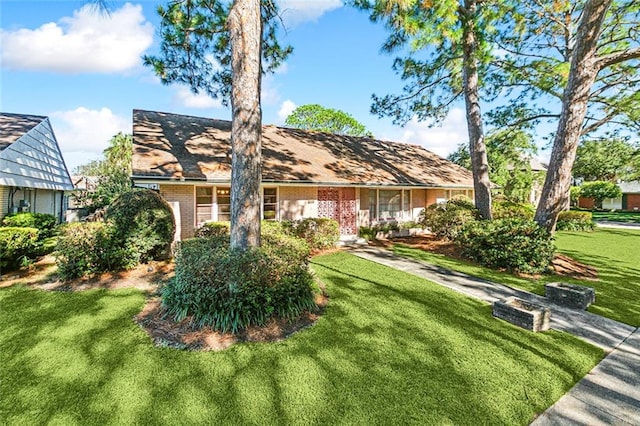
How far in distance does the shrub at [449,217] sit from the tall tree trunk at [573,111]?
9.39 ft

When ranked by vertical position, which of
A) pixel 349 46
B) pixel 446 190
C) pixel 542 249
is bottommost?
pixel 542 249

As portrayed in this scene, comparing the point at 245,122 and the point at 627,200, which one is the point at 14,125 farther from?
the point at 627,200

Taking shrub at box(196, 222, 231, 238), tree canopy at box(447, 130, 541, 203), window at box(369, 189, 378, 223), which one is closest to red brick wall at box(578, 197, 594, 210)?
tree canopy at box(447, 130, 541, 203)

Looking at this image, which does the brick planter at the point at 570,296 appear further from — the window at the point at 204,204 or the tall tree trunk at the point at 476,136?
the window at the point at 204,204

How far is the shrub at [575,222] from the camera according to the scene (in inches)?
748

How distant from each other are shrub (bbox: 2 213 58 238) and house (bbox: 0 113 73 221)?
78 cm

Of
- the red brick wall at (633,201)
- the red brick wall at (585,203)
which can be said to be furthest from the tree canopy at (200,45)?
the red brick wall at (633,201)

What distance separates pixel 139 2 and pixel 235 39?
4426 millimetres

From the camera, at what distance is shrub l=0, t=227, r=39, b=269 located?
7621mm

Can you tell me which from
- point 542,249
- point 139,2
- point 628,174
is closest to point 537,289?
point 542,249

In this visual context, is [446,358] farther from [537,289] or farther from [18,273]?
[18,273]

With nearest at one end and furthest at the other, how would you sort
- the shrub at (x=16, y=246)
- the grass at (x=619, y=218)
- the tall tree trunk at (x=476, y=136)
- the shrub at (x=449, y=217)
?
the shrub at (x=16, y=246) < the tall tree trunk at (x=476, y=136) < the shrub at (x=449, y=217) < the grass at (x=619, y=218)

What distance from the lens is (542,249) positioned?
8.50 m

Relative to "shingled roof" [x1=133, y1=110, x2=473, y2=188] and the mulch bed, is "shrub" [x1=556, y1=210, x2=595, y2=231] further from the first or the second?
the mulch bed
